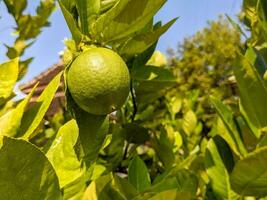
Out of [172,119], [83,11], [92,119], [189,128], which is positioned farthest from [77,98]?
[172,119]

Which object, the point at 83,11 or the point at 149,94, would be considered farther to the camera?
the point at 149,94

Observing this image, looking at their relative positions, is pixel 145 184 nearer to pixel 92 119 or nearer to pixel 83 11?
pixel 92 119

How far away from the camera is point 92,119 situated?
3.08 feet

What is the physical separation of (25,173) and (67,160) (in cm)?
25

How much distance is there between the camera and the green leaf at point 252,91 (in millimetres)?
1188

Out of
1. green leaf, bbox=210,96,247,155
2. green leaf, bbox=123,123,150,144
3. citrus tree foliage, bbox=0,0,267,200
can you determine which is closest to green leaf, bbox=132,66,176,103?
citrus tree foliage, bbox=0,0,267,200

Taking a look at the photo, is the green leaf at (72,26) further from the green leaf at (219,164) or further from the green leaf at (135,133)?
the green leaf at (135,133)

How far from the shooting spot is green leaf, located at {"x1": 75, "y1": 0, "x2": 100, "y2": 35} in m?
0.94

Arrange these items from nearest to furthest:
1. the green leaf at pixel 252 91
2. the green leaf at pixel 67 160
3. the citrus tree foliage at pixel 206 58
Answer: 1. the green leaf at pixel 67 160
2. the green leaf at pixel 252 91
3. the citrus tree foliage at pixel 206 58

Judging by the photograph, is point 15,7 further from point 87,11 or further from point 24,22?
point 87,11

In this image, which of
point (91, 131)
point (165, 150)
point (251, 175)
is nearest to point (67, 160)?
point (91, 131)

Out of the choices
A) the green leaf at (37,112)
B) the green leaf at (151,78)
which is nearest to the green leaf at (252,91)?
the green leaf at (151,78)

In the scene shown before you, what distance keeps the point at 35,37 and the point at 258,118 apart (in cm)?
175

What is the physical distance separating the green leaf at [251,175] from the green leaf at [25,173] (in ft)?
1.42
